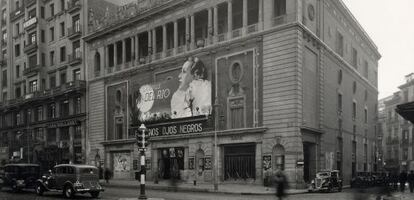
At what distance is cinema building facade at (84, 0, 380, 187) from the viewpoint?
117 feet

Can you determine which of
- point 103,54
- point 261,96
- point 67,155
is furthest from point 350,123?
point 67,155

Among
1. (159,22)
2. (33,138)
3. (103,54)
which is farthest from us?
(33,138)

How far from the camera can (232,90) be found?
127ft

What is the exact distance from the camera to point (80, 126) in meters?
55.5

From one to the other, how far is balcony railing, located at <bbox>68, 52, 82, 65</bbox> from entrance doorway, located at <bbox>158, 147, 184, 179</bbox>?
1756cm

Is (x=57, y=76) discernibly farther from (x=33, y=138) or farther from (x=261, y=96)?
(x=261, y=96)

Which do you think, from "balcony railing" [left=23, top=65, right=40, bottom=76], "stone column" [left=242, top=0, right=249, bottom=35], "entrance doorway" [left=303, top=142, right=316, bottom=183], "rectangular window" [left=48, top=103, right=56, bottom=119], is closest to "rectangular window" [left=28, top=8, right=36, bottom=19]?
"balcony railing" [left=23, top=65, right=40, bottom=76]

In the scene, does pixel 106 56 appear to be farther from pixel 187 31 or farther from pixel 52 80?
pixel 52 80

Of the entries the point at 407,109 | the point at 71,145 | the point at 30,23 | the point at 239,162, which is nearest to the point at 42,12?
the point at 30,23

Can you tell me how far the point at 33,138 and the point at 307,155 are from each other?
40.0m

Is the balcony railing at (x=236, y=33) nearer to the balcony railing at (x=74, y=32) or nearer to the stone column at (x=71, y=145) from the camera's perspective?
the balcony railing at (x=74, y=32)

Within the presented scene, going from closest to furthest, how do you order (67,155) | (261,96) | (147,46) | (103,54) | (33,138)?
(261,96)
(147,46)
(103,54)
(67,155)
(33,138)

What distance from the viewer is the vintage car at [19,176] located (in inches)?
1123

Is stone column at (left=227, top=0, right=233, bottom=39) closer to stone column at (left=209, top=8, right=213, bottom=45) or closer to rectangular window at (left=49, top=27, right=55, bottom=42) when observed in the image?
stone column at (left=209, top=8, right=213, bottom=45)
